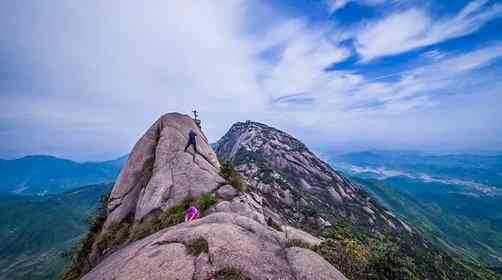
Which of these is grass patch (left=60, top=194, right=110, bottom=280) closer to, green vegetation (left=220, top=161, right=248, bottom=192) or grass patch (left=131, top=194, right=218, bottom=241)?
grass patch (left=131, top=194, right=218, bottom=241)

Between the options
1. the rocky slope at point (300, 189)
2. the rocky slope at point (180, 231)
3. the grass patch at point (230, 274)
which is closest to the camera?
the grass patch at point (230, 274)

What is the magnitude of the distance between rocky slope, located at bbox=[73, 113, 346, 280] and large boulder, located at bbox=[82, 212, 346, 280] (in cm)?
4

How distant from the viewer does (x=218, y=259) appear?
37.2 feet

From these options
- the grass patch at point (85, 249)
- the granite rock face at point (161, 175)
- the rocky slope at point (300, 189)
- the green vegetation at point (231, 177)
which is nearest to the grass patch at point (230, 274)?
the granite rock face at point (161, 175)

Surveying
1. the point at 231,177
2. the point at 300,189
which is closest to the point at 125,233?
the point at 231,177

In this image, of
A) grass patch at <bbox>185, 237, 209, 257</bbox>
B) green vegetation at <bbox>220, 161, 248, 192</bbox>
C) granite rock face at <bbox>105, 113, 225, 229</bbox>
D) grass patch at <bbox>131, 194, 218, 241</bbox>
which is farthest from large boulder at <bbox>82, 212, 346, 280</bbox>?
green vegetation at <bbox>220, 161, 248, 192</bbox>

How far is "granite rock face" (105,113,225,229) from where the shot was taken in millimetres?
24875

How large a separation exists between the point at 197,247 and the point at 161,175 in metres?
16.2

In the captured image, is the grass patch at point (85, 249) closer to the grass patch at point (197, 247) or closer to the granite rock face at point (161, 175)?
the granite rock face at point (161, 175)

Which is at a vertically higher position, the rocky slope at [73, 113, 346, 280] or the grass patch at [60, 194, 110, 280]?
the rocky slope at [73, 113, 346, 280]

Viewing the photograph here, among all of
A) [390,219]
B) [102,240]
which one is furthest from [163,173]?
[390,219]

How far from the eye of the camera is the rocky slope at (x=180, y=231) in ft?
37.1

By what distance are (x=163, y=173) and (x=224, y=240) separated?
16585 millimetres

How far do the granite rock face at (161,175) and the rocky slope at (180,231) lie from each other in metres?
0.10
